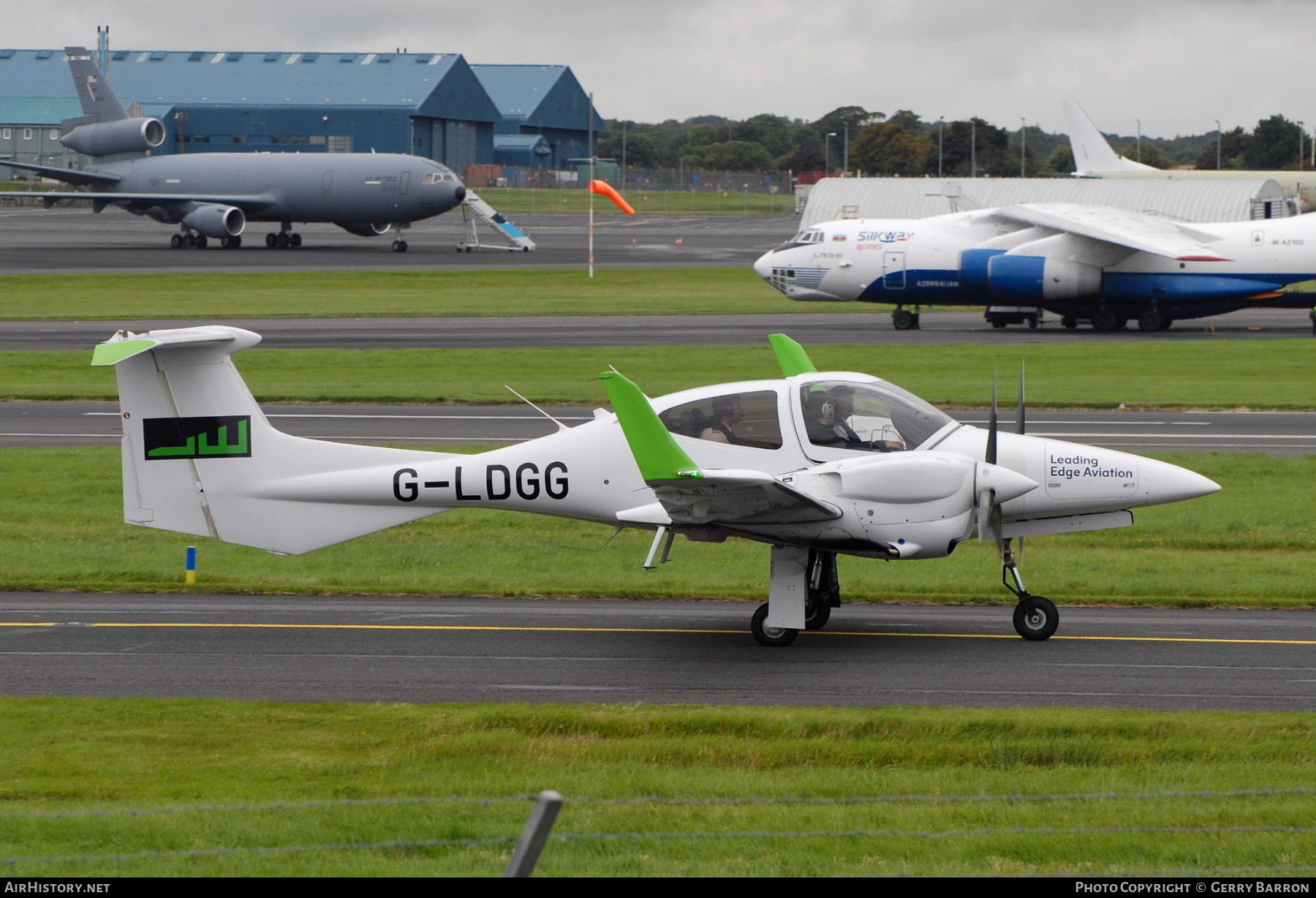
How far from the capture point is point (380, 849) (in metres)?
7.81

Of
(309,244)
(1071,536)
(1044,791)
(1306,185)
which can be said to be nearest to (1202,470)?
(1071,536)

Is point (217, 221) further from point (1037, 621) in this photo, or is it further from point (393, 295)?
point (1037, 621)

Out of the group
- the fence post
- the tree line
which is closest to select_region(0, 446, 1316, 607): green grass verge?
the fence post

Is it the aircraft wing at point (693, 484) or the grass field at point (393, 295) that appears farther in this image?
the grass field at point (393, 295)

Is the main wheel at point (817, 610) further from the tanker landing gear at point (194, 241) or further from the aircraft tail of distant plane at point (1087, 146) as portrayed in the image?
the aircraft tail of distant plane at point (1087, 146)

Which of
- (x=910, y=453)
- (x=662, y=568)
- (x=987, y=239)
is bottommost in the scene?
(x=662, y=568)

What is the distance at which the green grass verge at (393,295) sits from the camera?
5094 centimetres

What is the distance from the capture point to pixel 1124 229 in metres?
45.5

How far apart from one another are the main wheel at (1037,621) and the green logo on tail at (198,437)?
7.77m

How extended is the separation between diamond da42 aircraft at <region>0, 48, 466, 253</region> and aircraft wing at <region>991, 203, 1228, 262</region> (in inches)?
1457

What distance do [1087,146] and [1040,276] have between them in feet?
167

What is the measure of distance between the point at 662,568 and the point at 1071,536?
5981mm

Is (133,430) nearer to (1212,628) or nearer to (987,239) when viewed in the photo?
(1212,628)

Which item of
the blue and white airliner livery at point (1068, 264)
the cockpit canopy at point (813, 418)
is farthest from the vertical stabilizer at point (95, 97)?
the cockpit canopy at point (813, 418)
